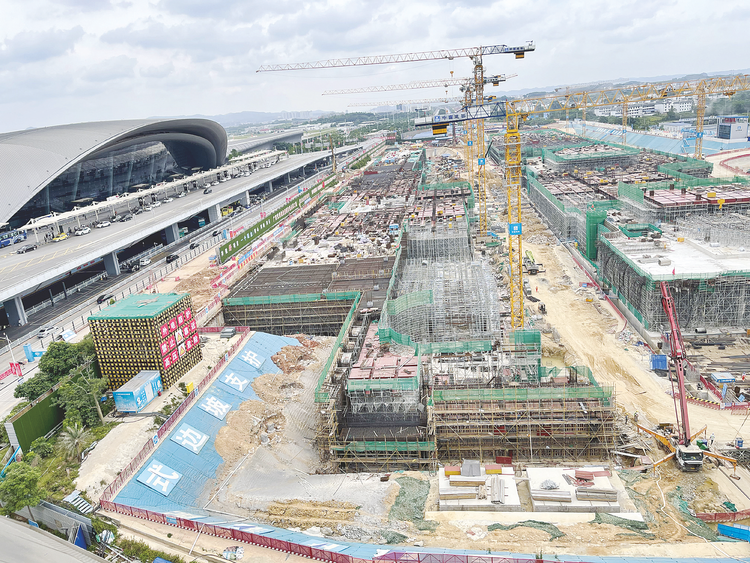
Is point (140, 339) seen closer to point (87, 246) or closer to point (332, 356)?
point (332, 356)

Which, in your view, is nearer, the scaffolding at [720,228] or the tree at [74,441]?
the tree at [74,441]

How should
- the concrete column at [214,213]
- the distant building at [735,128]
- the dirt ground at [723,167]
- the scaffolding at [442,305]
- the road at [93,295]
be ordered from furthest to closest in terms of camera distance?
the distant building at [735,128]
the dirt ground at [723,167]
the concrete column at [214,213]
the scaffolding at [442,305]
the road at [93,295]

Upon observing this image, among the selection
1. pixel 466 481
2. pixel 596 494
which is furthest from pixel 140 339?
pixel 596 494

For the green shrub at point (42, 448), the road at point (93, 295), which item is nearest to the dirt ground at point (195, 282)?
the road at point (93, 295)

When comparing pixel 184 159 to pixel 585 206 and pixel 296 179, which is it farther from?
pixel 585 206

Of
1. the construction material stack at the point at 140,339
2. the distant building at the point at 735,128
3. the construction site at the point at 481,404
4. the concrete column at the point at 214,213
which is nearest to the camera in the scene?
the construction site at the point at 481,404

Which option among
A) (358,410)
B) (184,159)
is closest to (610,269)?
(358,410)

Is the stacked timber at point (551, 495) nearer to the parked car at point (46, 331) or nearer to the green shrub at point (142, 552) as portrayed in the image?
the green shrub at point (142, 552)
